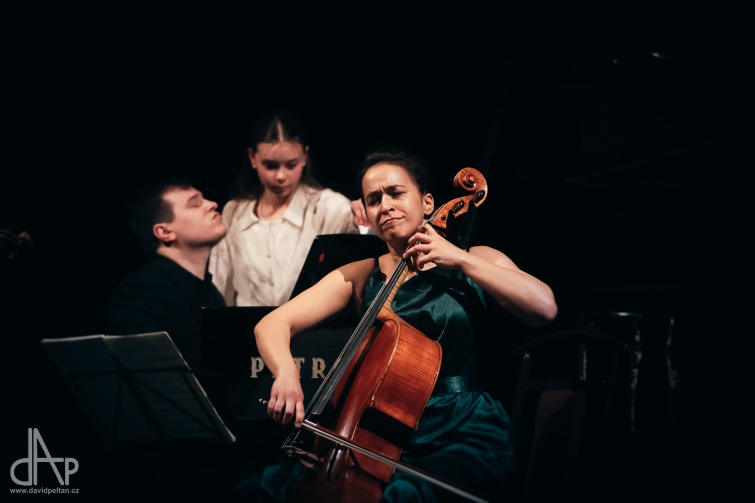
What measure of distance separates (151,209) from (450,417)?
189 cm

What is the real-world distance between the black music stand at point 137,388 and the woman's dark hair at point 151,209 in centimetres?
92

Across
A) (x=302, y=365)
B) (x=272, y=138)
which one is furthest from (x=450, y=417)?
(x=272, y=138)

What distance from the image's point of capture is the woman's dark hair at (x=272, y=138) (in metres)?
3.64

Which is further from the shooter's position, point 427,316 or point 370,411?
point 427,316

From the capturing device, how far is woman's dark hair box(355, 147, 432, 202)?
8.46 feet

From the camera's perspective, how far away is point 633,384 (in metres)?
2.84

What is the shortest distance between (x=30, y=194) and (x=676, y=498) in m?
3.08

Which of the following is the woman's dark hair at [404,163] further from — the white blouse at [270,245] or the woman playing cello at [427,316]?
the white blouse at [270,245]

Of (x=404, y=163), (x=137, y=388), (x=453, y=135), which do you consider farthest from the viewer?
(x=453, y=135)

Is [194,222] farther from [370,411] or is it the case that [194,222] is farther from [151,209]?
[370,411]

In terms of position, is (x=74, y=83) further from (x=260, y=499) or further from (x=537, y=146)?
(x=260, y=499)

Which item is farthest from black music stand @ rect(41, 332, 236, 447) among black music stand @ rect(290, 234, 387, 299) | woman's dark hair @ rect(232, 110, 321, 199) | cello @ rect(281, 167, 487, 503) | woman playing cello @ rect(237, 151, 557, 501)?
woman's dark hair @ rect(232, 110, 321, 199)

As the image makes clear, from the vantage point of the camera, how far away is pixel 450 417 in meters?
2.28

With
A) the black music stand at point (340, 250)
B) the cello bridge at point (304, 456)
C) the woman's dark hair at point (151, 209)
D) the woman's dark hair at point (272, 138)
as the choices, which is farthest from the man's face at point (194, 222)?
the cello bridge at point (304, 456)
